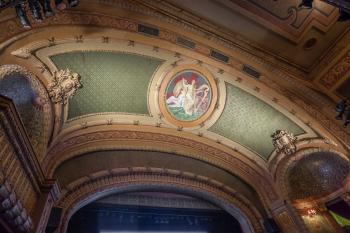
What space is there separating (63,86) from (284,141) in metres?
5.69

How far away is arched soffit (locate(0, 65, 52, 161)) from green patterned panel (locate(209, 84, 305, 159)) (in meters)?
4.13

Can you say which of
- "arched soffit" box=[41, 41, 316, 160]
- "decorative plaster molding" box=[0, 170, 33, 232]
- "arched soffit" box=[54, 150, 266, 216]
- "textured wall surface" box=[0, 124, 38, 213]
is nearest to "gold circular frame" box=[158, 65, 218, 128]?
"arched soffit" box=[41, 41, 316, 160]

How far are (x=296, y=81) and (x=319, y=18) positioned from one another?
1.48 metres

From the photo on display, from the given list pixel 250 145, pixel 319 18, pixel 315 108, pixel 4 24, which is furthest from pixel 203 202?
pixel 4 24

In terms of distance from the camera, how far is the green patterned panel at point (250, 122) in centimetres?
615

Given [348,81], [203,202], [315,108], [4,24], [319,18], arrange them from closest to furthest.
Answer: [4,24], [319,18], [348,81], [315,108], [203,202]

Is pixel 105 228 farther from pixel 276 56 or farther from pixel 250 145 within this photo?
pixel 276 56

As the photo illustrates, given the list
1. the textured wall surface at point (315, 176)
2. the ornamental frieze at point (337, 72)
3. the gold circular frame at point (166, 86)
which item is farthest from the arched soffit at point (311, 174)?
the gold circular frame at point (166, 86)

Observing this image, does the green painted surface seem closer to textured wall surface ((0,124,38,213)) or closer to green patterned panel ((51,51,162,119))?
green patterned panel ((51,51,162,119))

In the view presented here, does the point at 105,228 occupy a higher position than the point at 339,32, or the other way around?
the point at 339,32

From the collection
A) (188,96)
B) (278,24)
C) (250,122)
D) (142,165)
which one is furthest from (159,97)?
(278,24)

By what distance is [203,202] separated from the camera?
680cm

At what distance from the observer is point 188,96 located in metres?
6.00

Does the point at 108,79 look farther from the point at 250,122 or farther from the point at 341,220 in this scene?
the point at 341,220
